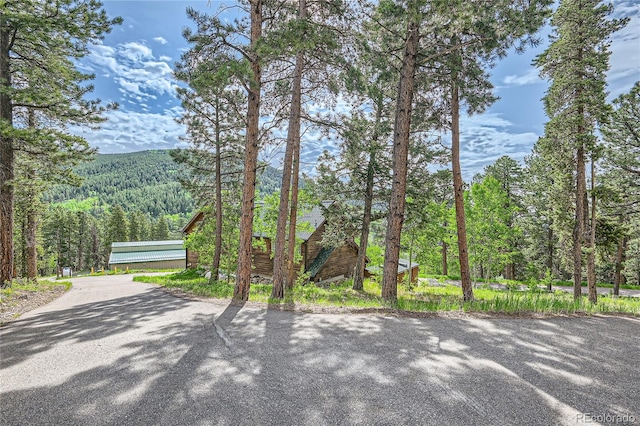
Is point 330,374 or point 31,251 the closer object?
point 330,374

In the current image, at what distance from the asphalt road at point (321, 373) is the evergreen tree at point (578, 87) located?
1178cm

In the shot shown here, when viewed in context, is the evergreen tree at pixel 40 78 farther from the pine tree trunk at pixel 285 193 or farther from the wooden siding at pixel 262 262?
the wooden siding at pixel 262 262

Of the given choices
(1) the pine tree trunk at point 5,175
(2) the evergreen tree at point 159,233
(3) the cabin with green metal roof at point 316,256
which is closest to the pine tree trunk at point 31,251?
(1) the pine tree trunk at point 5,175

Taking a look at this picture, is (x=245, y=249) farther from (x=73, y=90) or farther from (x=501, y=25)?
(x=73, y=90)

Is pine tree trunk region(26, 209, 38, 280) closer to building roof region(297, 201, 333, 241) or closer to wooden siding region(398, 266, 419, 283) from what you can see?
building roof region(297, 201, 333, 241)

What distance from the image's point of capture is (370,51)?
8859 millimetres

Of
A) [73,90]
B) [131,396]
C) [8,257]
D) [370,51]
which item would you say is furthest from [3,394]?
[73,90]

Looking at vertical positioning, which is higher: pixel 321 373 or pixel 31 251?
pixel 321 373

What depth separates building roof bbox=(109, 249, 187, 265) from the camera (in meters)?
48.0

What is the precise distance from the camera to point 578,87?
1436 cm

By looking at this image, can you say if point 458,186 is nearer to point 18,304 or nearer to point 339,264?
point 339,264

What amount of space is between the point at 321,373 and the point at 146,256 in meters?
55.5

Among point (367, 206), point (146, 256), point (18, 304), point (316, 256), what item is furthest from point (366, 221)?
point (146, 256)

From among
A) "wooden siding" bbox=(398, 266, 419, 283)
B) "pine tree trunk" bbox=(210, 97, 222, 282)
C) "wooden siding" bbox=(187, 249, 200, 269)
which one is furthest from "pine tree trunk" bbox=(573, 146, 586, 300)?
"wooden siding" bbox=(187, 249, 200, 269)
